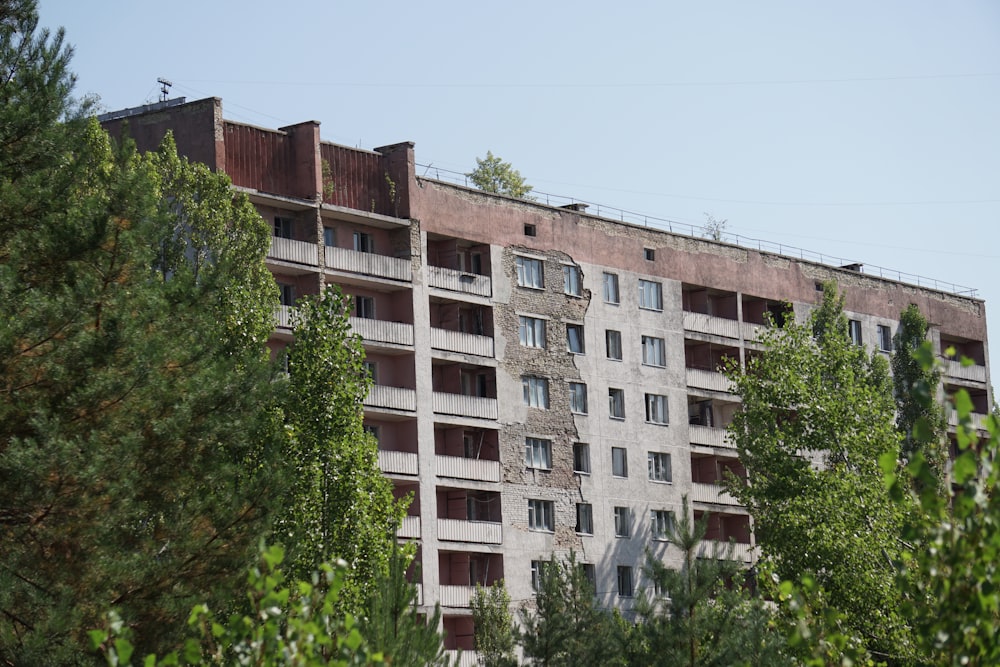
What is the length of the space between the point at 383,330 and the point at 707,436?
17714 mm

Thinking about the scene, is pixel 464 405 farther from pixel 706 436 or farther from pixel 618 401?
pixel 706 436

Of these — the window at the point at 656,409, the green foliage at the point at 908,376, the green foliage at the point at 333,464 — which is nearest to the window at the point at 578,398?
the window at the point at 656,409

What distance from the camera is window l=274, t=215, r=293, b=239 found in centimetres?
5681

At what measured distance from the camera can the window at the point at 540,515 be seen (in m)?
61.3

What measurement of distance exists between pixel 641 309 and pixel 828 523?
22812 mm

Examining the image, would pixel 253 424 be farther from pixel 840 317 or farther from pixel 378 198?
pixel 840 317

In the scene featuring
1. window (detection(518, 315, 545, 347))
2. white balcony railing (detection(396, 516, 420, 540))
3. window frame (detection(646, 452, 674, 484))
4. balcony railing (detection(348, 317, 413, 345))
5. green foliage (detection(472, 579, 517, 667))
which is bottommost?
green foliage (detection(472, 579, 517, 667))

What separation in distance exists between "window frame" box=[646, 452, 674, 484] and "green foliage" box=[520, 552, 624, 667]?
25.0 metres

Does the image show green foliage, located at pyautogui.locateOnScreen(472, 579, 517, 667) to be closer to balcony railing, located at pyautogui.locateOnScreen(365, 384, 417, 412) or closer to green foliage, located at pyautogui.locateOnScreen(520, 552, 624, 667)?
balcony railing, located at pyautogui.locateOnScreen(365, 384, 417, 412)

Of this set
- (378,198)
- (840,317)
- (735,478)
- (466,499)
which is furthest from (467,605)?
(840,317)

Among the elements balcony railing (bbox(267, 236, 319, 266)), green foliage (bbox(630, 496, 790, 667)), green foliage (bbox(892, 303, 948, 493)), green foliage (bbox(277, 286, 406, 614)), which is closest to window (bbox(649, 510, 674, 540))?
green foliage (bbox(892, 303, 948, 493))

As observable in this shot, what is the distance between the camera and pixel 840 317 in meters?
66.7

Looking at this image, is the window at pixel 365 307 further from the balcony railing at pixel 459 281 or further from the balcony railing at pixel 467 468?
the balcony railing at pixel 467 468

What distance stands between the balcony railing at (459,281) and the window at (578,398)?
5.32m
